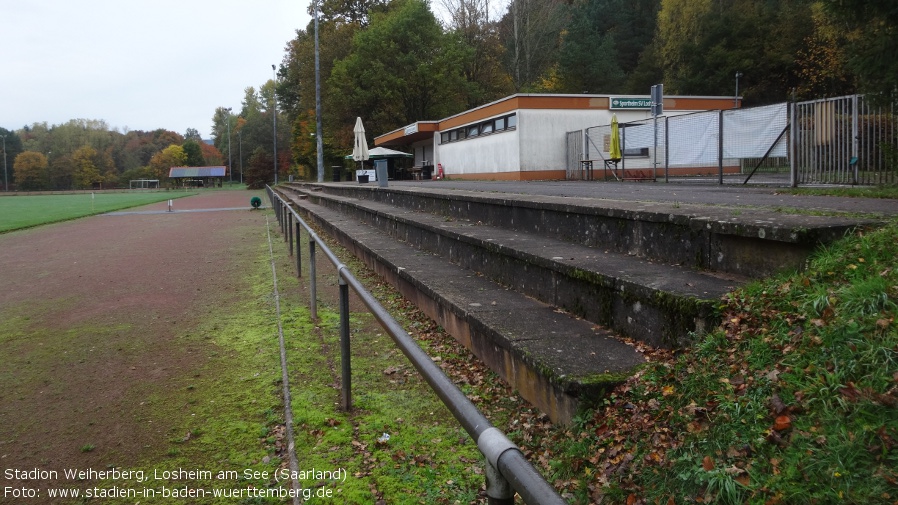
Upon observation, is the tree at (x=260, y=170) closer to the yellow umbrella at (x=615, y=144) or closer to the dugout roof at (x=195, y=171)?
the dugout roof at (x=195, y=171)

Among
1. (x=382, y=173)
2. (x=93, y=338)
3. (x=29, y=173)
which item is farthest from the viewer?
(x=29, y=173)

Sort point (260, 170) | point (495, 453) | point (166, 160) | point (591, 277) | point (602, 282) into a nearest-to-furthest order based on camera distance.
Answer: point (495, 453) → point (602, 282) → point (591, 277) → point (260, 170) → point (166, 160)

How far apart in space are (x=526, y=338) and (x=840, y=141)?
33.1 feet

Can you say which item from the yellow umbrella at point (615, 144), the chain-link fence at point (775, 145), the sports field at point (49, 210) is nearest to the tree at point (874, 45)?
the chain-link fence at point (775, 145)

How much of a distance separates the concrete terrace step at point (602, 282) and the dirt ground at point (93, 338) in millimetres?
2567

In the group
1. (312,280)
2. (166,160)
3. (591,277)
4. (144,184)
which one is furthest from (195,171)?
(591,277)

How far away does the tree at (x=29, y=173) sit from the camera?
358ft

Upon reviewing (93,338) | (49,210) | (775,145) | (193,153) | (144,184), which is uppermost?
(193,153)

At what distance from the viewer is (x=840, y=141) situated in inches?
455

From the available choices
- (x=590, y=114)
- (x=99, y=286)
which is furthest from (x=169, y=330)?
(x=590, y=114)

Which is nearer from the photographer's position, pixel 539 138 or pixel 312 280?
pixel 312 280

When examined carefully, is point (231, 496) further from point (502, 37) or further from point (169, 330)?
point (502, 37)

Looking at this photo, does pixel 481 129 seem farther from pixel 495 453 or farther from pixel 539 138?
pixel 495 453

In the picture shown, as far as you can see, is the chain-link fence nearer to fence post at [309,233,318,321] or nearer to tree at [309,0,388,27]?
fence post at [309,233,318,321]
